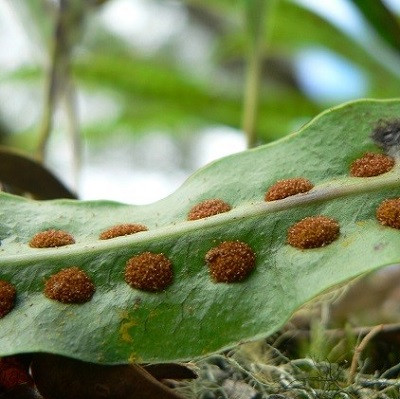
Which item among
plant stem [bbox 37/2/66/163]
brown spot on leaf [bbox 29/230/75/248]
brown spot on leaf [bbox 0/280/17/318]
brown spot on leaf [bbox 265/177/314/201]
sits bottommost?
brown spot on leaf [bbox 0/280/17/318]

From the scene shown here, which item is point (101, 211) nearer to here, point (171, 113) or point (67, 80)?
point (67, 80)

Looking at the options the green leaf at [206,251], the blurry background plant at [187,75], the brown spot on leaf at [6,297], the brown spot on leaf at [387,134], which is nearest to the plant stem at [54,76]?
the blurry background plant at [187,75]

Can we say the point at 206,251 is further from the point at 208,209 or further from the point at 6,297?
the point at 6,297

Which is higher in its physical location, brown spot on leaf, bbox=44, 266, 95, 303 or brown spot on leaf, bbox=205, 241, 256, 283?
brown spot on leaf, bbox=205, 241, 256, 283

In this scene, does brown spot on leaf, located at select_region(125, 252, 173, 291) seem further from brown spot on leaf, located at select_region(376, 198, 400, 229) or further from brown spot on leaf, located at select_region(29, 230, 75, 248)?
brown spot on leaf, located at select_region(376, 198, 400, 229)

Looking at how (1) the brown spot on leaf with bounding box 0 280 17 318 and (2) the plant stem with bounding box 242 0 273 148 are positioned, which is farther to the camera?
(2) the plant stem with bounding box 242 0 273 148

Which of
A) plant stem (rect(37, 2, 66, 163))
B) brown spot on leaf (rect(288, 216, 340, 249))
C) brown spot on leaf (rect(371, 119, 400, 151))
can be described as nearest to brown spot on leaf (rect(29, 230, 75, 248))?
brown spot on leaf (rect(288, 216, 340, 249))

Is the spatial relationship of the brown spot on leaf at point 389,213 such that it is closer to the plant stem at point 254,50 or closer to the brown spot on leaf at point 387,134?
the brown spot on leaf at point 387,134
